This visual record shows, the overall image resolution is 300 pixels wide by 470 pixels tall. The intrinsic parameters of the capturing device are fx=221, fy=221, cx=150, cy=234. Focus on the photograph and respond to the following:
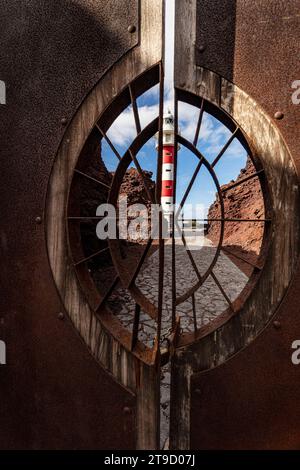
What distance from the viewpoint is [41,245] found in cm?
174

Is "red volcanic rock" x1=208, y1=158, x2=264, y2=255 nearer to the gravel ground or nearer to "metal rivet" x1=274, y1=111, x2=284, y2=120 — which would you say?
the gravel ground

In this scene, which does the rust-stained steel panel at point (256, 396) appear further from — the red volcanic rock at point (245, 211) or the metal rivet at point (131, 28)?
the red volcanic rock at point (245, 211)

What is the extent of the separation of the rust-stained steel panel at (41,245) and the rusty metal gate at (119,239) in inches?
0.4

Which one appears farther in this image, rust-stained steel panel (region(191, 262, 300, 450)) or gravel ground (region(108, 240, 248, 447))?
gravel ground (region(108, 240, 248, 447))

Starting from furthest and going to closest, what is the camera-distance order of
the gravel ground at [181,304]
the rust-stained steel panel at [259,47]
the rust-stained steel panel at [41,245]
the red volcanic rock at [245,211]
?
the red volcanic rock at [245,211]
the gravel ground at [181,304]
the rust-stained steel panel at [41,245]
the rust-stained steel panel at [259,47]

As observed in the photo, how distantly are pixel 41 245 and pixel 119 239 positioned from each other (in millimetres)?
631

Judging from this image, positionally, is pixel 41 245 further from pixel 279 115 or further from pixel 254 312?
pixel 279 115

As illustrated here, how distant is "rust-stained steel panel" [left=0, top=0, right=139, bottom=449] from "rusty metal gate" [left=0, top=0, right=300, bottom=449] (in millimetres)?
10

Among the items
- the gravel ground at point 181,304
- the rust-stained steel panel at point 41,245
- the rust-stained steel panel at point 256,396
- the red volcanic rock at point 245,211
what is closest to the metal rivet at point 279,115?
the rust-stained steel panel at point 256,396

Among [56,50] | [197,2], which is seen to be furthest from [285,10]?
[56,50]

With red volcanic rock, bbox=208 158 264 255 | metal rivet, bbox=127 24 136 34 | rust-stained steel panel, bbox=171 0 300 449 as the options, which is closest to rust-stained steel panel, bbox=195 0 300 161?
rust-stained steel panel, bbox=171 0 300 449

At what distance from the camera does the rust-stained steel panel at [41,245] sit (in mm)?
1636

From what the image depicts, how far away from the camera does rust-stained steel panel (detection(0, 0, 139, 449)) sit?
5.37 feet

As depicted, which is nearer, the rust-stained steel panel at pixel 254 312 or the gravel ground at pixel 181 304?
the rust-stained steel panel at pixel 254 312
